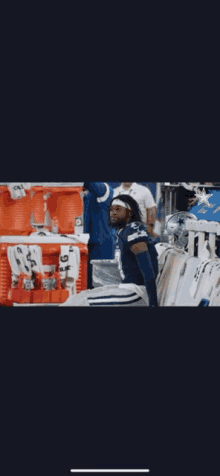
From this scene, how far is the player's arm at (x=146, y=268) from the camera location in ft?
18.1

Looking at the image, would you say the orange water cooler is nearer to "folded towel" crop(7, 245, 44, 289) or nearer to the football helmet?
"folded towel" crop(7, 245, 44, 289)

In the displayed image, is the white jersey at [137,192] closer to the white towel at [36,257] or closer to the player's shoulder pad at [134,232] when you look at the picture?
the player's shoulder pad at [134,232]

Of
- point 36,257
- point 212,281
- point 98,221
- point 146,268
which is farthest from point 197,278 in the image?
point 36,257

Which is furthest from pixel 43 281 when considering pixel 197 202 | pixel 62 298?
pixel 197 202

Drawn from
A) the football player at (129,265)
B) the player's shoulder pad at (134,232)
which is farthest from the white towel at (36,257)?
the player's shoulder pad at (134,232)

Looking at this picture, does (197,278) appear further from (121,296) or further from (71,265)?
(71,265)

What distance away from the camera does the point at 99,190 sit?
5523mm

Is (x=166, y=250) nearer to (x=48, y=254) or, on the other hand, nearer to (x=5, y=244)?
(x=48, y=254)

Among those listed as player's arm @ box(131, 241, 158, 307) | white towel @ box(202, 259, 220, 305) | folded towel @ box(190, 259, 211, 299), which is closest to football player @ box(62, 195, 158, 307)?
player's arm @ box(131, 241, 158, 307)

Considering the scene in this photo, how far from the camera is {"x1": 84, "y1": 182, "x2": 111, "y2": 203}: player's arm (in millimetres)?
5516

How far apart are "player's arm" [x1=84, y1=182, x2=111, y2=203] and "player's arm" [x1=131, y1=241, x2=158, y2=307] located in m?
0.54

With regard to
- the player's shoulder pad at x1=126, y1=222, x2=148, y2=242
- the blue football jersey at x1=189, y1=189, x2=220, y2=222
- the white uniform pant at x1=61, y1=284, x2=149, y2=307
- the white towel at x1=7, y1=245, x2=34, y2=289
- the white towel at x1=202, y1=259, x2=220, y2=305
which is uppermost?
the blue football jersey at x1=189, y1=189, x2=220, y2=222

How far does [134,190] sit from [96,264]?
2.62 feet

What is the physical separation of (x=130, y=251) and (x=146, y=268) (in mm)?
223
